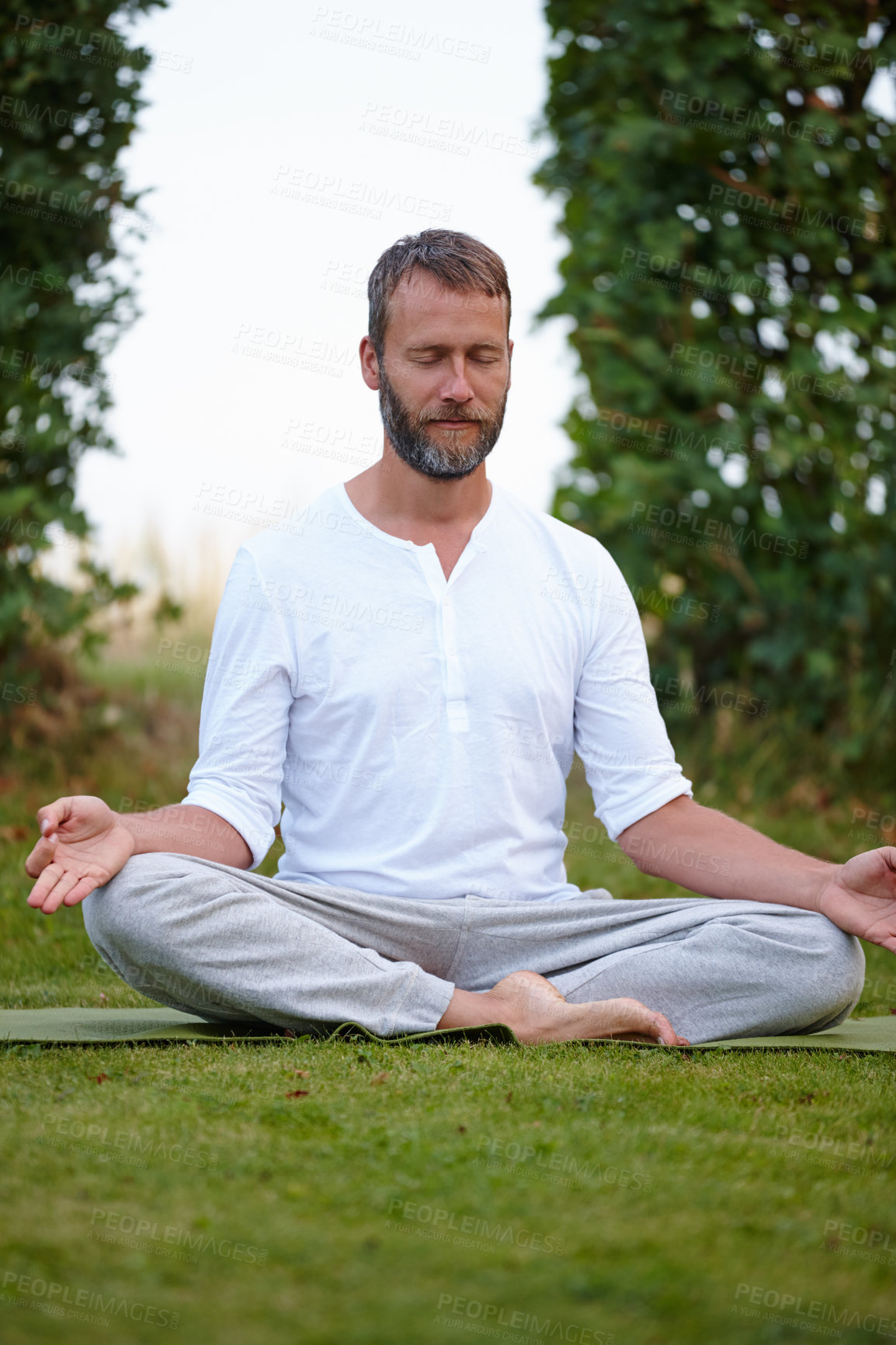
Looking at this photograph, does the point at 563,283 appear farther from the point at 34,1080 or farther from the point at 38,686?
the point at 34,1080

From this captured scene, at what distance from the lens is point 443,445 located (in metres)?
3.19

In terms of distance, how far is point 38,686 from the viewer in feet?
18.2

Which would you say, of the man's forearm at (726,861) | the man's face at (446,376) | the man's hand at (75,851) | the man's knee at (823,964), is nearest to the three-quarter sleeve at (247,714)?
the man's hand at (75,851)

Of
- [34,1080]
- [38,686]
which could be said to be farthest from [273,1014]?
[38,686]

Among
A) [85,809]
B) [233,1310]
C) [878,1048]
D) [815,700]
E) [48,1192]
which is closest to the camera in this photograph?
[233,1310]

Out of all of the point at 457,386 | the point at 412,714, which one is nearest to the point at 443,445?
the point at 457,386

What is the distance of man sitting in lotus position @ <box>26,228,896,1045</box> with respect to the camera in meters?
2.83

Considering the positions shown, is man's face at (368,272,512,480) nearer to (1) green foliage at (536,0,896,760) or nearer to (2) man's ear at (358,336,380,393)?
(2) man's ear at (358,336,380,393)

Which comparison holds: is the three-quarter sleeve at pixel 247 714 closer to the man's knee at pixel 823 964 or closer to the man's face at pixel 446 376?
the man's face at pixel 446 376

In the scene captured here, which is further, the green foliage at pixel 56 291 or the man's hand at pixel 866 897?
the green foliage at pixel 56 291

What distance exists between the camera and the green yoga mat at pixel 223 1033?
2.81m

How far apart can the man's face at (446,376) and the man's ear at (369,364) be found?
15 centimetres

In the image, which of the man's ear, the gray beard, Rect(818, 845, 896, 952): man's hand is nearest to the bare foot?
Rect(818, 845, 896, 952): man's hand

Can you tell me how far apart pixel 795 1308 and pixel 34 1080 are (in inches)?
59.0
